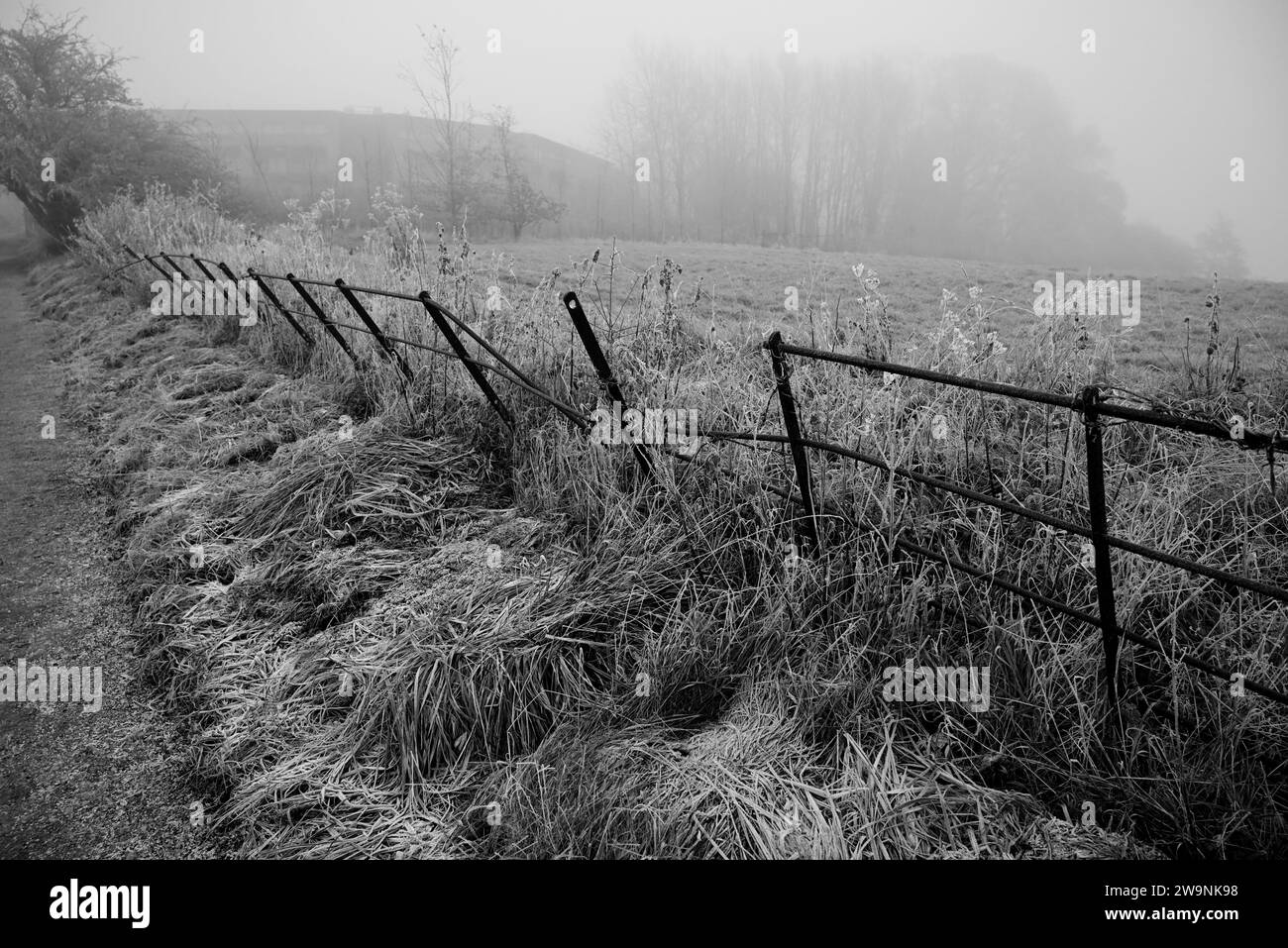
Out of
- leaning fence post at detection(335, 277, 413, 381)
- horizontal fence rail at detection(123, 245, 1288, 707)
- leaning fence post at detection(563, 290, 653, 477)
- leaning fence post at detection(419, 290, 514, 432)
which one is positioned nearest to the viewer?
horizontal fence rail at detection(123, 245, 1288, 707)

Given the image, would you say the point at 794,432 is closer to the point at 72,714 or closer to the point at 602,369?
the point at 602,369

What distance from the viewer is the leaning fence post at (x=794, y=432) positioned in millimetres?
2512

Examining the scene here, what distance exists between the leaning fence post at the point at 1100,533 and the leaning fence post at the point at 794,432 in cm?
92

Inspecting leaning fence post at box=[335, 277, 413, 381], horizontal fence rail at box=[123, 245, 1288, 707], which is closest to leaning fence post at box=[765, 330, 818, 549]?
horizontal fence rail at box=[123, 245, 1288, 707]

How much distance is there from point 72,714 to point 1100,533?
155 inches

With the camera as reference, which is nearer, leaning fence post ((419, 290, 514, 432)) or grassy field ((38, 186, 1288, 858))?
grassy field ((38, 186, 1288, 858))

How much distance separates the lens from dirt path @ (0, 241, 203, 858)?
8.05ft

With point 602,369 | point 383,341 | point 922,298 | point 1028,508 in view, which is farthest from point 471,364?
point 922,298

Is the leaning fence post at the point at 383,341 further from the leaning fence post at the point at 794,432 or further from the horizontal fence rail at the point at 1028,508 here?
the leaning fence post at the point at 794,432

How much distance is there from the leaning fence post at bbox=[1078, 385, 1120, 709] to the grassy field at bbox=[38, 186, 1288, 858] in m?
0.11

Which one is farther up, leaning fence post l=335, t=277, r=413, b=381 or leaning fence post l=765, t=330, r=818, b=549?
leaning fence post l=335, t=277, r=413, b=381

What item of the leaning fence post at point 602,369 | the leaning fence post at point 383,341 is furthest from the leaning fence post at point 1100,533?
the leaning fence post at point 383,341

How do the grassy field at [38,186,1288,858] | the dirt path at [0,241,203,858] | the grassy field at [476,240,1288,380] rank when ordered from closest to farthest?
the grassy field at [38,186,1288,858] → the dirt path at [0,241,203,858] → the grassy field at [476,240,1288,380]

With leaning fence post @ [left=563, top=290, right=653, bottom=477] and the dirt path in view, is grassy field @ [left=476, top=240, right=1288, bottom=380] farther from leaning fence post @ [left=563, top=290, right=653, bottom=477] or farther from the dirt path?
the dirt path
